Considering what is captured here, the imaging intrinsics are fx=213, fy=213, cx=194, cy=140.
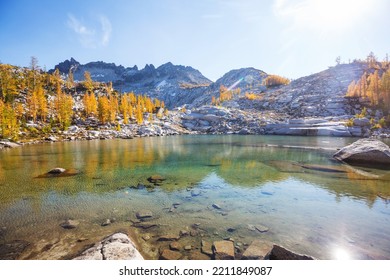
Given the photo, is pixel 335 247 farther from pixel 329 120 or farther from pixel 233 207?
pixel 329 120

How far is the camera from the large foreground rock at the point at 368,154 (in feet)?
96.0

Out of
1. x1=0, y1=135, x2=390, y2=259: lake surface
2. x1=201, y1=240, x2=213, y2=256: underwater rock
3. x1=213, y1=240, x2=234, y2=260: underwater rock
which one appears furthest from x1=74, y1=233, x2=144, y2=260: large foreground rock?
x1=213, y1=240, x2=234, y2=260: underwater rock

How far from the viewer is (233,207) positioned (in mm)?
16000

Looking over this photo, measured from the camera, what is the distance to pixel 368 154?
30125mm

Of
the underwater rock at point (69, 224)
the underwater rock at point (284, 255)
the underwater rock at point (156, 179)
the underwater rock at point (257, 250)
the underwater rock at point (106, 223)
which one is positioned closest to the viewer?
the underwater rock at point (284, 255)

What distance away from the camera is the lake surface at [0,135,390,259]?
36.6 ft

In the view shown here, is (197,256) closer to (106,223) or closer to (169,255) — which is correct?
(169,255)

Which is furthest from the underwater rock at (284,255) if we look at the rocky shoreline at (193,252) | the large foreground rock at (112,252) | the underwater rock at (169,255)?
the large foreground rock at (112,252)

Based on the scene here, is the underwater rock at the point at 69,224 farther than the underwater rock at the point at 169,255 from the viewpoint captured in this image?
Yes

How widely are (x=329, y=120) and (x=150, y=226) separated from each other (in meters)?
115

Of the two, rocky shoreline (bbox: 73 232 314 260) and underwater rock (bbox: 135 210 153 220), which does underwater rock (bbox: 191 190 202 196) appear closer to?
underwater rock (bbox: 135 210 153 220)

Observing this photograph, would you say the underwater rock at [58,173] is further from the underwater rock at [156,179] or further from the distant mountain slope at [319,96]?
the distant mountain slope at [319,96]

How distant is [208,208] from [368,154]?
90.9ft

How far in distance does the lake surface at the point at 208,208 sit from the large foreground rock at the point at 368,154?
4.38 meters
